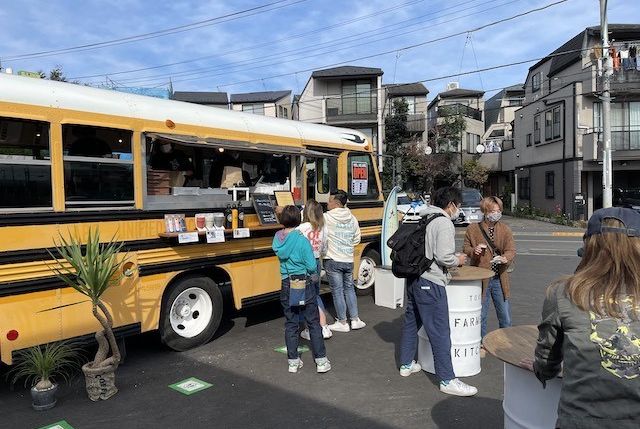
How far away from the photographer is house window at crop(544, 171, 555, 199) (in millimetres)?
27516

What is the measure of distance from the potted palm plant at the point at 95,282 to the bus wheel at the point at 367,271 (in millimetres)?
4389

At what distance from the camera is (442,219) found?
177 inches

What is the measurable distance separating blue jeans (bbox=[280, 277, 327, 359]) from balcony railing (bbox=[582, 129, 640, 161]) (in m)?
23.5

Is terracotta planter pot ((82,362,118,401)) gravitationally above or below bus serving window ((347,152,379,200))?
below

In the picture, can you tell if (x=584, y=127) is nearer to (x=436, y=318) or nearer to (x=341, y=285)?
(x=341, y=285)

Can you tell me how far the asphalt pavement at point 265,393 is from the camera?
401cm

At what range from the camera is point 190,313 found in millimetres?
5758

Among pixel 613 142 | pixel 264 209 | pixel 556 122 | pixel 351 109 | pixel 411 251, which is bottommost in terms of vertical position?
pixel 411 251

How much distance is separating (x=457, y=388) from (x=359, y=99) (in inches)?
1112

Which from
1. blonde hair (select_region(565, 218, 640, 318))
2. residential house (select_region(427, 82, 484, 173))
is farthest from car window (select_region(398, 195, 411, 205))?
blonde hair (select_region(565, 218, 640, 318))

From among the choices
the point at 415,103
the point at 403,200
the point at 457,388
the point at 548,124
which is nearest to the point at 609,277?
the point at 457,388

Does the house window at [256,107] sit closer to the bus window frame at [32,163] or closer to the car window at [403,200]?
the car window at [403,200]

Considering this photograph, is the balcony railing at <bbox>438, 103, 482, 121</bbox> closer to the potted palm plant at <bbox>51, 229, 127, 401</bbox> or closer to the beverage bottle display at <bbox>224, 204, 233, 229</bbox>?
the beverage bottle display at <bbox>224, 204, 233, 229</bbox>

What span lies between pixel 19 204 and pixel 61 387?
1.81 m
